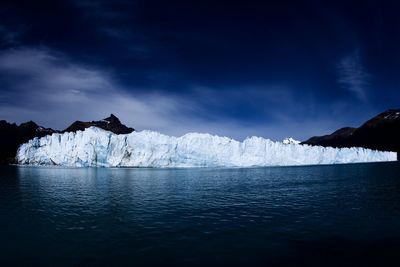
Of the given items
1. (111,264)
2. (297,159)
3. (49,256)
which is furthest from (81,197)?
(297,159)

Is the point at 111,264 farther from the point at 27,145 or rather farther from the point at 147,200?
the point at 27,145

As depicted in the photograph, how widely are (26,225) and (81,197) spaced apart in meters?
11.1

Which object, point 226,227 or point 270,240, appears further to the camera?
point 226,227

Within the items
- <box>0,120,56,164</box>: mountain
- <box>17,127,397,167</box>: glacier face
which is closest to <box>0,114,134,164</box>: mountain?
<box>0,120,56,164</box>: mountain

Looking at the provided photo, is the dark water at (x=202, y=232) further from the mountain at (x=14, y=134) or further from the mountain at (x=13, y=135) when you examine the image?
the mountain at (x=13, y=135)

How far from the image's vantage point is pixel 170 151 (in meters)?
83.3

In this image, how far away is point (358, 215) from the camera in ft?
65.6

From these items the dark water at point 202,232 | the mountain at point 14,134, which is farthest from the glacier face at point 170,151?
the mountain at point 14,134

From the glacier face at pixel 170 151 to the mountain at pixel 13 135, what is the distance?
238 ft

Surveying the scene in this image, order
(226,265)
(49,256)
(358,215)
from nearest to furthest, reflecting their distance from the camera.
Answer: (226,265), (49,256), (358,215)

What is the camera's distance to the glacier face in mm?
84125

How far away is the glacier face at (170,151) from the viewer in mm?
84125

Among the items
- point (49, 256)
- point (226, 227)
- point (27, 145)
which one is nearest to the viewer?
point (49, 256)

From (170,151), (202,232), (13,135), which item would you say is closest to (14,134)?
(13,135)
